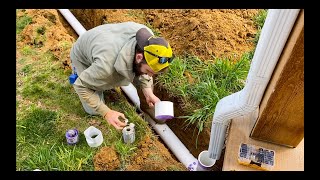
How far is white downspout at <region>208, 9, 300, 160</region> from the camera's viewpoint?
1758 millimetres

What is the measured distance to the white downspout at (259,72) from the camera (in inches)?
69.2

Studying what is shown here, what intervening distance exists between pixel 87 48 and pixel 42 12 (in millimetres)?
1680

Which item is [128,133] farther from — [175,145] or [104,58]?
[104,58]

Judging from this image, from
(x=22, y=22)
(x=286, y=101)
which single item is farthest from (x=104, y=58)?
(x=22, y=22)

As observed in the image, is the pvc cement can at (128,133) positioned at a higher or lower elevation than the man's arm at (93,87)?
lower

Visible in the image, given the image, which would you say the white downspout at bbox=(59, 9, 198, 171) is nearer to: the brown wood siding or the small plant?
the brown wood siding

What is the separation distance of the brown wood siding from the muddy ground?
0.98 metres

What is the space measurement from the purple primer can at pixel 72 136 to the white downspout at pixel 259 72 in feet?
4.08

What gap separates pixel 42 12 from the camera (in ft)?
14.5

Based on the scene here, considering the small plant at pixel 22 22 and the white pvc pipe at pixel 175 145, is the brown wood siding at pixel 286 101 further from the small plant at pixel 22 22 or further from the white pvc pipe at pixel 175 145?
the small plant at pixel 22 22

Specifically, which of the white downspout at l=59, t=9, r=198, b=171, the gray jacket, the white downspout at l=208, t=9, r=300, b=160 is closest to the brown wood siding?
the white downspout at l=208, t=9, r=300, b=160

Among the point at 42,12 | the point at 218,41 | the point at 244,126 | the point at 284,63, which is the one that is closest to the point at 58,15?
the point at 42,12

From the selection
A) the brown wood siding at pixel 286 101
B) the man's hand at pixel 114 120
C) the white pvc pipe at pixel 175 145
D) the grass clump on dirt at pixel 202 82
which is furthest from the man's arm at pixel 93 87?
the brown wood siding at pixel 286 101

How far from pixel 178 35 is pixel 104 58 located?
4.32 ft
